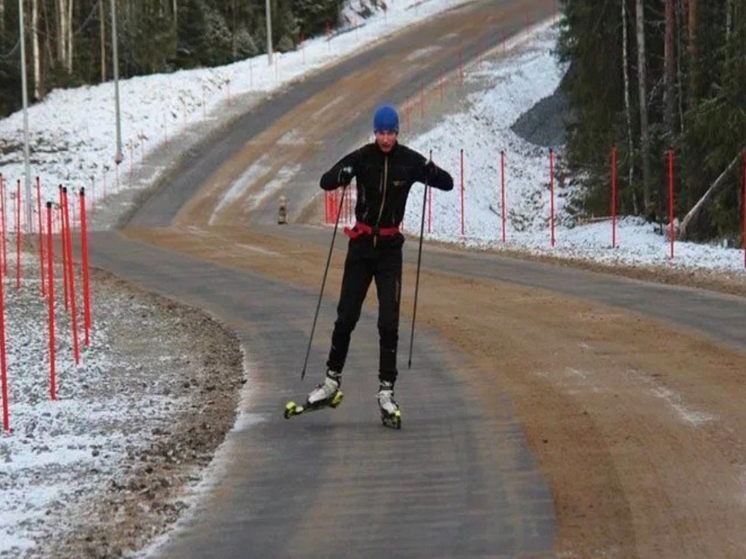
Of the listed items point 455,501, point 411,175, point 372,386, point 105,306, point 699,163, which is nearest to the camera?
point 455,501

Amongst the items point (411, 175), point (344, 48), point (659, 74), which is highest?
point (344, 48)

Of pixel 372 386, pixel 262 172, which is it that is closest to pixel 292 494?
pixel 372 386

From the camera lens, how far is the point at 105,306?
61.7 feet

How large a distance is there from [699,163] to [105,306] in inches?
514

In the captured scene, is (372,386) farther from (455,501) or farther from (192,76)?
(192,76)

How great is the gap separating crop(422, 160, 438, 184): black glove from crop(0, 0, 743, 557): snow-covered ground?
121 inches

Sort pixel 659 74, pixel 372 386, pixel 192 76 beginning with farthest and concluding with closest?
1. pixel 192 76
2. pixel 659 74
3. pixel 372 386

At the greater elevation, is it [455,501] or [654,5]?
[654,5]

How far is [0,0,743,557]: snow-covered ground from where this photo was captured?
44.3 feet

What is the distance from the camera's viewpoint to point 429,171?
9312mm

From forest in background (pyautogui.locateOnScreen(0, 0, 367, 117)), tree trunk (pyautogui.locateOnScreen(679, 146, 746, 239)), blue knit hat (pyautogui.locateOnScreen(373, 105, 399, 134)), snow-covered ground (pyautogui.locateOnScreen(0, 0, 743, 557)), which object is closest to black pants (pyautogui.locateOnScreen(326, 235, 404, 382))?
blue knit hat (pyautogui.locateOnScreen(373, 105, 399, 134))

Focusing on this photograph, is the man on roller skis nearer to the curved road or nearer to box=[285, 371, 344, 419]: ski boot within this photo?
box=[285, 371, 344, 419]: ski boot

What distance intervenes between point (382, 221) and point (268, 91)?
4663cm

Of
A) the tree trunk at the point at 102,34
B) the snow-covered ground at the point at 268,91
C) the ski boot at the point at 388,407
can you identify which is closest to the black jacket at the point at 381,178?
the ski boot at the point at 388,407
